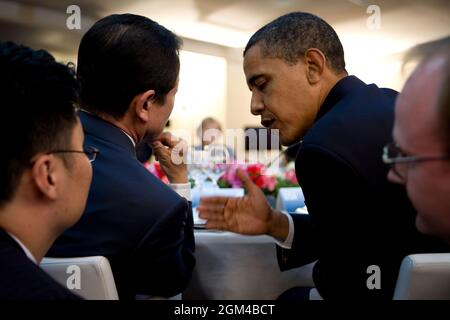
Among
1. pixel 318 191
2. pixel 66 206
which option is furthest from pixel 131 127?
pixel 318 191

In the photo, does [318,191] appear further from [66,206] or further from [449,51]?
[66,206]

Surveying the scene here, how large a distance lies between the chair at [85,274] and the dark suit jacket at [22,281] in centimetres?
28

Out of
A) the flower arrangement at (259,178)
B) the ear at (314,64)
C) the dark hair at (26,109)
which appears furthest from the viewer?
the flower arrangement at (259,178)

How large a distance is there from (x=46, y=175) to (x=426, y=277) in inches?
30.3

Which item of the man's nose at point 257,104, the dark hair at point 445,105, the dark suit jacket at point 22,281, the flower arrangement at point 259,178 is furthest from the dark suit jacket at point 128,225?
the flower arrangement at point 259,178

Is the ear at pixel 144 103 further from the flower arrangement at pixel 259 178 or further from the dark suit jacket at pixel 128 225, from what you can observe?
the flower arrangement at pixel 259 178

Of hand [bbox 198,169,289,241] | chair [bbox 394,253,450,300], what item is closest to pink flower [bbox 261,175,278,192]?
hand [bbox 198,169,289,241]

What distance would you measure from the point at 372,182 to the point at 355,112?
19 centimetres

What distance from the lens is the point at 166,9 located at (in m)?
6.54

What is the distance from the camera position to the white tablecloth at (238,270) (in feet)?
4.92

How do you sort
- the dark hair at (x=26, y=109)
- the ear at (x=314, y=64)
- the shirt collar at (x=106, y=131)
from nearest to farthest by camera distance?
the dark hair at (x=26, y=109) < the shirt collar at (x=106, y=131) < the ear at (x=314, y=64)

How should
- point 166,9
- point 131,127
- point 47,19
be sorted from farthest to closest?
point 166,9
point 47,19
point 131,127

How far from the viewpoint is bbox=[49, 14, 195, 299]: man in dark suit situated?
976 mm

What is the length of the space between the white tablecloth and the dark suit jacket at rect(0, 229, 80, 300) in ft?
2.99
